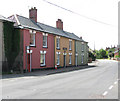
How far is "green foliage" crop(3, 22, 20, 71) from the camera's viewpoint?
1975cm

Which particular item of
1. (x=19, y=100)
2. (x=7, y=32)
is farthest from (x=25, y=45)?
(x=19, y=100)

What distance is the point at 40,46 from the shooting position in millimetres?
23219

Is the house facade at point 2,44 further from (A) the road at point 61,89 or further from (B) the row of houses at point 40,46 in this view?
(A) the road at point 61,89

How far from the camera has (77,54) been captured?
35.0 m

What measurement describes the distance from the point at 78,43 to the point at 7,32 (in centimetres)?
1946

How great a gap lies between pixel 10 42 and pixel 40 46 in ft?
14.9

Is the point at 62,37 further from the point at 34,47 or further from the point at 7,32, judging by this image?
the point at 7,32

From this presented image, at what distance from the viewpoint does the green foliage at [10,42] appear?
19750 millimetres

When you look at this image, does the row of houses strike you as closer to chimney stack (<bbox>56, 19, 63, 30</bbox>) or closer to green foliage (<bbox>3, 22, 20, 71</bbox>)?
chimney stack (<bbox>56, 19, 63, 30</bbox>)

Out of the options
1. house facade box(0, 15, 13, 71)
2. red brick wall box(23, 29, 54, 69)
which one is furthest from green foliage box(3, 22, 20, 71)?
red brick wall box(23, 29, 54, 69)

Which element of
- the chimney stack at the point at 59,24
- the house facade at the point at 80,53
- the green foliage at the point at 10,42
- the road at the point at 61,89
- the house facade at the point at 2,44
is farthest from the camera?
the house facade at the point at 80,53

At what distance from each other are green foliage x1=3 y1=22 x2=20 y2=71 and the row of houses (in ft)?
0.96

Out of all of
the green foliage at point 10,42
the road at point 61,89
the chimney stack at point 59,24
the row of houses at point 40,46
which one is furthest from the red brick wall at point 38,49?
the road at point 61,89

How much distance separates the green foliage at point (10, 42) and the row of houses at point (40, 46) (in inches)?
11.5
